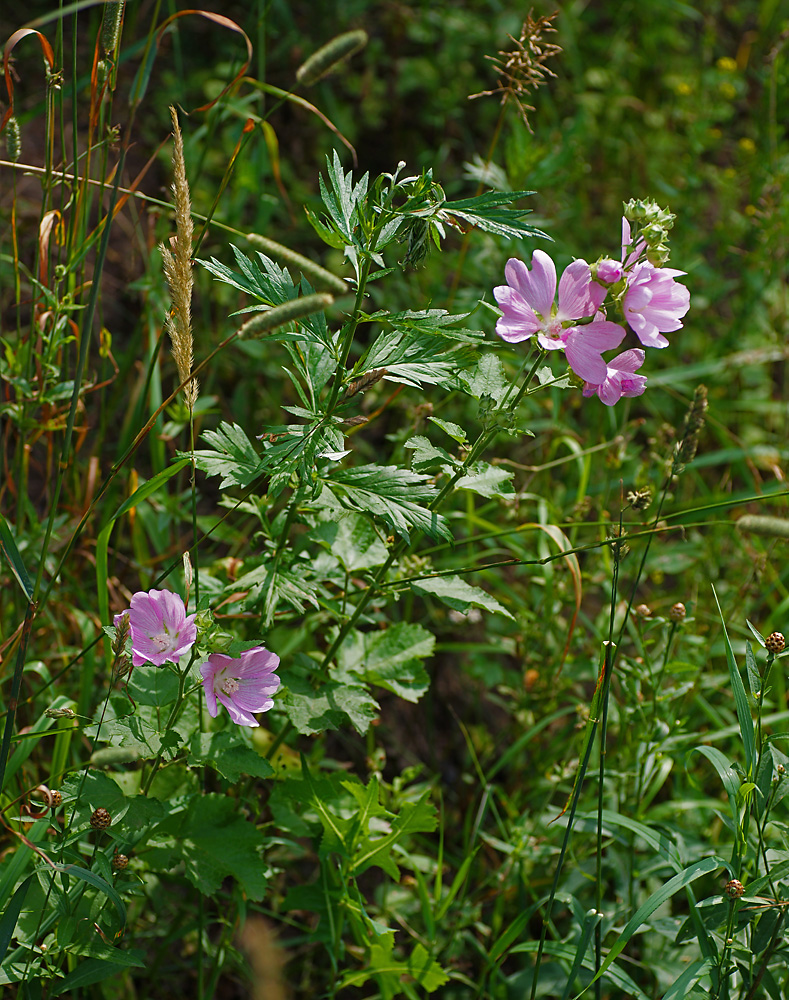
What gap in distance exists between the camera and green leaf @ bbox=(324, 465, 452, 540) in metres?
1.22

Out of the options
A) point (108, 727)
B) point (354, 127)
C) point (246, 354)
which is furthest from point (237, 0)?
point (108, 727)

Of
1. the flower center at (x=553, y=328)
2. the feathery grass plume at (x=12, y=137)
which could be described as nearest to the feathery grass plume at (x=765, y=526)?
the flower center at (x=553, y=328)

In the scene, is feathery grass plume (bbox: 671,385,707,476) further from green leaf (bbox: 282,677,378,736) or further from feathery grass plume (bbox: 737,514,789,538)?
green leaf (bbox: 282,677,378,736)

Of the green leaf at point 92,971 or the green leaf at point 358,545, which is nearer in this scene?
the green leaf at point 92,971

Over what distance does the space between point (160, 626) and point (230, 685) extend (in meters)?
0.13

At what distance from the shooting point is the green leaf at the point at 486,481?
1368 mm

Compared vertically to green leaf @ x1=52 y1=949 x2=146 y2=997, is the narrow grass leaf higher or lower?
lower

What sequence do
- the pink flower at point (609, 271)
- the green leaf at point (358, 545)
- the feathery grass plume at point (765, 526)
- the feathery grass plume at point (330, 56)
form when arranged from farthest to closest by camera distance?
the green leaf at point (358, 545) → the feathery grass plume at point (330, 56) → the pink flower at point (609, 271) → the feathery grass plume at point (765, 526)

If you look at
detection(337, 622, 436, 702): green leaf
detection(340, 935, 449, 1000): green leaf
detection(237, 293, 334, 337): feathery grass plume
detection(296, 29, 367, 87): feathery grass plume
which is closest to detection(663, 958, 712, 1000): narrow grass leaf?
detection(340, 935, 449, 1000): green leaf

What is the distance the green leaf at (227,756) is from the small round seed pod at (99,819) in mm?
143

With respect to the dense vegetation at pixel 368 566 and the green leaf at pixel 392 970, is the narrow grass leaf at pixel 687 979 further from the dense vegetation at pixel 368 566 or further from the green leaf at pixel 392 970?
the green leaf at pixel 392 970

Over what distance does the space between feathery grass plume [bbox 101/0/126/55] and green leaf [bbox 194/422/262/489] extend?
0.66 m

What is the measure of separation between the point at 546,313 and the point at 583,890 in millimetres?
1269

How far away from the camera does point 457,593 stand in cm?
140
